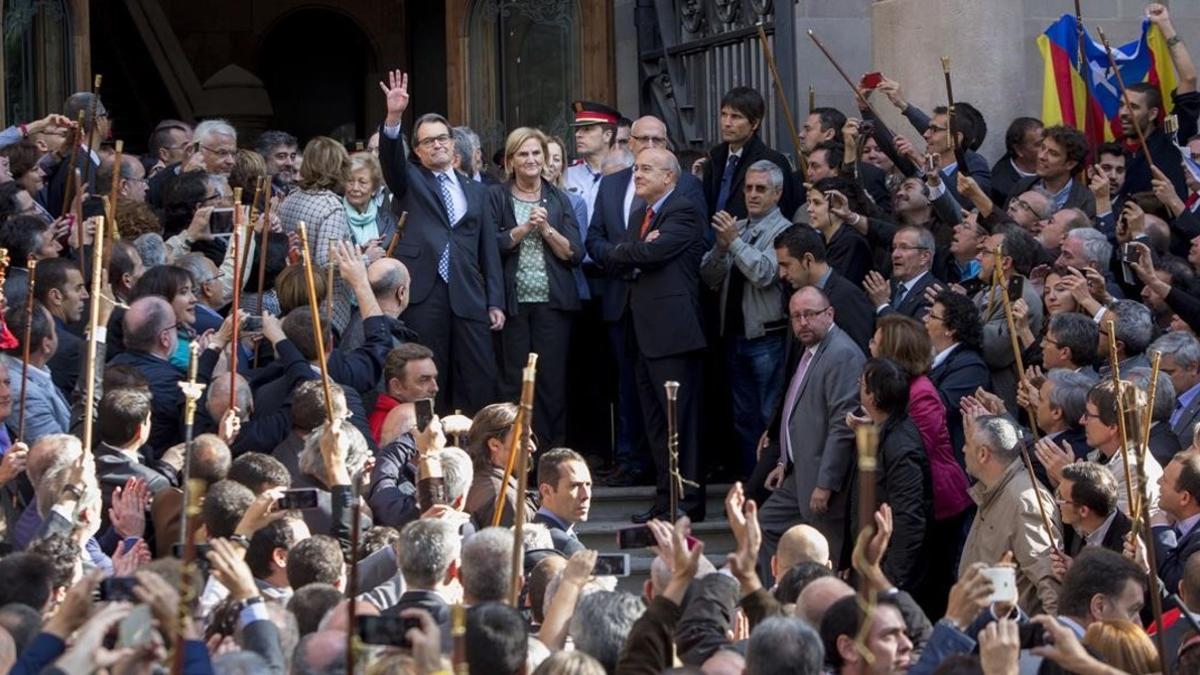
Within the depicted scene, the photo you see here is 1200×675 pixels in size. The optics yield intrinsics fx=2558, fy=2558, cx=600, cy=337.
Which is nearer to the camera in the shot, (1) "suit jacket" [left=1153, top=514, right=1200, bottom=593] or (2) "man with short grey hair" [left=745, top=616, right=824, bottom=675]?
(2) "man with short grey hair" [left=745, top=616, right=824, bottom=675]

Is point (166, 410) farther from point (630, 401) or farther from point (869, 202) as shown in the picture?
point (869, 202)

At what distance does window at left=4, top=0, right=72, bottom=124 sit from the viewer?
53.9 ft

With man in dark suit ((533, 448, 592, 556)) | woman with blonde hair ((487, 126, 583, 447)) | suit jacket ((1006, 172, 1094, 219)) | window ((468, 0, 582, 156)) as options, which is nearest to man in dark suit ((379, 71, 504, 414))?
woman with blonde hair ((487, 126, 583, 447))

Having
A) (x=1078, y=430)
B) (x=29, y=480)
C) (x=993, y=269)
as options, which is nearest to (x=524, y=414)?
(x=29, y=480)

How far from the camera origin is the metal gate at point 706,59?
571 inches

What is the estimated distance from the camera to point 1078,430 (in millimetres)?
10297

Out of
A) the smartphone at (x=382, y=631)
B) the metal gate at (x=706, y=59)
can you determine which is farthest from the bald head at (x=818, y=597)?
the metal gate at (x=706, y=59)

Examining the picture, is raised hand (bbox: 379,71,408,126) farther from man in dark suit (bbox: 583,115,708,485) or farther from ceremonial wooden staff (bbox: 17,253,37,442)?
ceremonial wooden staff (bbox: 17,253,37,442)

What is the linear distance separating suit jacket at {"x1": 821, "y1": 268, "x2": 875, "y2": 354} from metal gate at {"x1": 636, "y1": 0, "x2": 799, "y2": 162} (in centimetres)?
268

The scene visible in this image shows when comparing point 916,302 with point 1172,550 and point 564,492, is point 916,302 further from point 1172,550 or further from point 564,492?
point 1172,550

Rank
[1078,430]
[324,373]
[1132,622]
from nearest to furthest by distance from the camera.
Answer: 1. [1132,622]
2. [324,373]
3. [1078,430]

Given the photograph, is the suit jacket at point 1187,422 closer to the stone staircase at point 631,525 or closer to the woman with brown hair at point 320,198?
the stone staircase at point 631,525

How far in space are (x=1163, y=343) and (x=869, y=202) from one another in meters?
2.14

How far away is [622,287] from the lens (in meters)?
12.6
